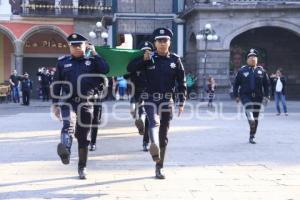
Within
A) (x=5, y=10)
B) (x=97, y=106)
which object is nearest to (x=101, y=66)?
(x=97, y=106)

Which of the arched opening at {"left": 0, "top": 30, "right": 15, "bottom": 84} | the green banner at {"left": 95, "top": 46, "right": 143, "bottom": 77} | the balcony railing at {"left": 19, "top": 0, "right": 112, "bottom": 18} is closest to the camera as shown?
the green banner at {"left": 95, "top": 46, "right": 143, "bottom": 77}

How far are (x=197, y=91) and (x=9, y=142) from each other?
19.4m

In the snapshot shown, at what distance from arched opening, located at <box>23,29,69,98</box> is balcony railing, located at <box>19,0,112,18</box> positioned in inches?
86.2

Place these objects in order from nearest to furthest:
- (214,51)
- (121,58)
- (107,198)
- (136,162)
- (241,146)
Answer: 1. (107,198)
2. (136,162)
3. (241,146)
4. (121,58)
5. (214,51)

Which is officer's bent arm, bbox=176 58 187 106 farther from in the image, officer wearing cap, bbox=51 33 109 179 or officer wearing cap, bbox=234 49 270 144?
officer wearing cap, bbox=234 49 270 144

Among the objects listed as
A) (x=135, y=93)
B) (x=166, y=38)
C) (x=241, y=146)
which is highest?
(x=166, y=38)

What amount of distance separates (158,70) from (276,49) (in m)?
26.2

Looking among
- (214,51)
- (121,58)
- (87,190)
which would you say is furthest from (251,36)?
(87,190)

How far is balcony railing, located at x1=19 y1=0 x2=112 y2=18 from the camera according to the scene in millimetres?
30719

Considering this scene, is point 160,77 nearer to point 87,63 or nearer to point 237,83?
point 87,63

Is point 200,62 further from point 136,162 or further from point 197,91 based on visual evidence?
point 136,162

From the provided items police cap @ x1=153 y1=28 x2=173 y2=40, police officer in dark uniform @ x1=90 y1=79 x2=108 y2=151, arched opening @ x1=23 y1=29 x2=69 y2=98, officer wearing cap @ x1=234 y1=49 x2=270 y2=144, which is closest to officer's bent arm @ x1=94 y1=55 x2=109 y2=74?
police officer in dark uniform @ x1=90 y1=79 x2=108 y2=151

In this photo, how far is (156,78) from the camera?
7633mm

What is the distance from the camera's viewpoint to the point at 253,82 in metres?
11.9
